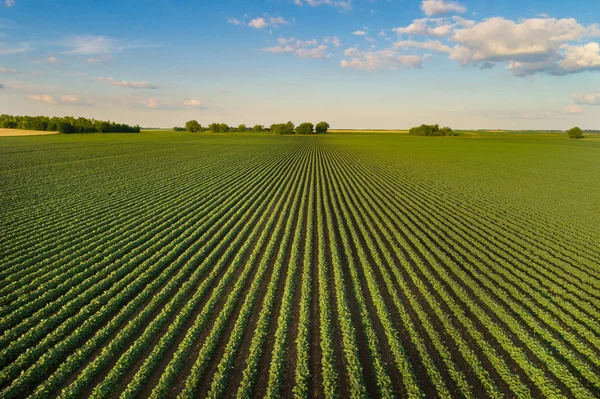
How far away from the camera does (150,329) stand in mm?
7996

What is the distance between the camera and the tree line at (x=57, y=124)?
307ft

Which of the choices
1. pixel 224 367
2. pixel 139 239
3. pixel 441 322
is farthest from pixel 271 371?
pixel 139 239

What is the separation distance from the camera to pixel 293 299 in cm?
964

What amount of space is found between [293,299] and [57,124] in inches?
4610

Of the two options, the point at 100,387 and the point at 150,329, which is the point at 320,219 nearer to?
the point at 150,329

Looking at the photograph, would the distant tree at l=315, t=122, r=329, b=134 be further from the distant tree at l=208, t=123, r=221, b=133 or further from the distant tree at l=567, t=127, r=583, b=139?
the distant tree at l=567, t=127, r=583, b=139

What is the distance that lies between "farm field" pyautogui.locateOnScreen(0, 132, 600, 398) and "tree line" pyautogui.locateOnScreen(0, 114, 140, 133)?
314 feet

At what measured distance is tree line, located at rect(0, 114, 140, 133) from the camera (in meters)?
93.5

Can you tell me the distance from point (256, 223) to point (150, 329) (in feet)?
30.7

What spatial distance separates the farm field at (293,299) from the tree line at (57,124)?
314 feet

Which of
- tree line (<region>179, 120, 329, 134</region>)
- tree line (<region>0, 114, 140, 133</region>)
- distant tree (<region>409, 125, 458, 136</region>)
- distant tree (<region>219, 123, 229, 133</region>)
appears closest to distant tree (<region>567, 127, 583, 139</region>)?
distant tree (<region>409, 125, 458, 136</region>)

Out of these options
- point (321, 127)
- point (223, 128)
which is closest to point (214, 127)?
point (223, 128)

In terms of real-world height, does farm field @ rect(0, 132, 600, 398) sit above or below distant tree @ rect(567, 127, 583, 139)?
below

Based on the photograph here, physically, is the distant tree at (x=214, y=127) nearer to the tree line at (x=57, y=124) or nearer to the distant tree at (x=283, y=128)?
the distant tree at (x=283, y=128)
